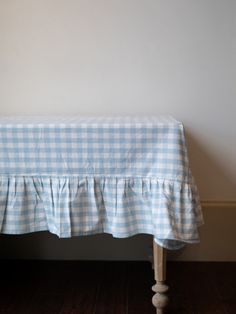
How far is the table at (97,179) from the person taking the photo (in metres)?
0.96

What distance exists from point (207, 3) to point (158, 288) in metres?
1.14

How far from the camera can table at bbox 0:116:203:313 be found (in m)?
0.96

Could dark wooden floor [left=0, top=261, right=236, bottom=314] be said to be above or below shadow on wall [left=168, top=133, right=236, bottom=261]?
below

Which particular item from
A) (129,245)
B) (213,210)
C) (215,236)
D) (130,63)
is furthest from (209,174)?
(130,63)

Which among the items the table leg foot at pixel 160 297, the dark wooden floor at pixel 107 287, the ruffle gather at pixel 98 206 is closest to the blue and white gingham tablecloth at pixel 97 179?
the ruffle gather at pixel 98 206

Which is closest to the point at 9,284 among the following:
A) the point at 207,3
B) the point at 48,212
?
the point at 48,212

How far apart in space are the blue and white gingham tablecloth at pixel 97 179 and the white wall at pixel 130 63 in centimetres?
46

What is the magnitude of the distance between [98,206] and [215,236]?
28.7 inches

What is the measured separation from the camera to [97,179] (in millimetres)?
998

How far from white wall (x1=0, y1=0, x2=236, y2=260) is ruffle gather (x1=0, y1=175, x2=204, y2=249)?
509mm

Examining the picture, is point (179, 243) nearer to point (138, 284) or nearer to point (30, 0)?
point (138, 284)

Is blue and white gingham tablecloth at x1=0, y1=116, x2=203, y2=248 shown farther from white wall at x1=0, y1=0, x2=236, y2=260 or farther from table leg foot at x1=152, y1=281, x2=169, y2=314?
white wall at x1=0, y1=0, x2=236, y2=260

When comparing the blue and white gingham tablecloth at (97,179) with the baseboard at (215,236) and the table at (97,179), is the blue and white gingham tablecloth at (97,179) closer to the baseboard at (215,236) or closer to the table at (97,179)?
the table at (97,179)

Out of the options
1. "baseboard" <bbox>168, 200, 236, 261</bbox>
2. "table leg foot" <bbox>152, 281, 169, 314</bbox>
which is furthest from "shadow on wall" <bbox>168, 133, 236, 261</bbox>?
"table leg foot" <bbox>152, 281, 169, 314</bbox>
